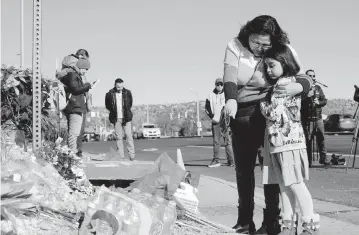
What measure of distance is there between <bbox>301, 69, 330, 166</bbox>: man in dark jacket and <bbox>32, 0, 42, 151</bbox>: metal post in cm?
811

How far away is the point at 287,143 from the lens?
14.4ft

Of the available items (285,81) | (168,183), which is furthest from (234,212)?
(285,81)

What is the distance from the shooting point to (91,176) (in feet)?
18.4

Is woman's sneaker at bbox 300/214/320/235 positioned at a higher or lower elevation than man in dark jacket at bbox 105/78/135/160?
lower

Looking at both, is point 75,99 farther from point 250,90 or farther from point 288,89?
point 288,89

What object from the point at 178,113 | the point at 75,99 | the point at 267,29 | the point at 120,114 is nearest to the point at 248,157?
the point at 267,29

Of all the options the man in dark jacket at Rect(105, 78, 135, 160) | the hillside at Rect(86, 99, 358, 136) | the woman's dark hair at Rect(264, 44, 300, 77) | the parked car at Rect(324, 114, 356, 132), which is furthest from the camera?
the hillside at Rect(86, 99, 358, 136)

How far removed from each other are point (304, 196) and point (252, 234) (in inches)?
23.7

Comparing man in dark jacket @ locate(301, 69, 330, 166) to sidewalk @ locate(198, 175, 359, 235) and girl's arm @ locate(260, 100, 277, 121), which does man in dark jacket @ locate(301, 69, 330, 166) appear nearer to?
sidewalk @ locate(198, 175, 359, 235)

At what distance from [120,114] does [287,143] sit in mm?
7324

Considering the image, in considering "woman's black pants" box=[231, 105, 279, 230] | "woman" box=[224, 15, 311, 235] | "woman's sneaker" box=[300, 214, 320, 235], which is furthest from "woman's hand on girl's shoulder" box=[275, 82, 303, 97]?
"woman's sneaker" box=[300, 214, 320, 235]

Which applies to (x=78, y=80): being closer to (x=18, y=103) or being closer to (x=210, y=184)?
(x=210, y=184)

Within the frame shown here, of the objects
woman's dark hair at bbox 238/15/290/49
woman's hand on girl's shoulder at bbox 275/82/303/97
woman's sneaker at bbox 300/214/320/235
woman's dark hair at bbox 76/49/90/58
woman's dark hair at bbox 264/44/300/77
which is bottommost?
woman's sneaker at bbox 300/214/320/235

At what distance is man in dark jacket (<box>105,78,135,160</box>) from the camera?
11.4m
